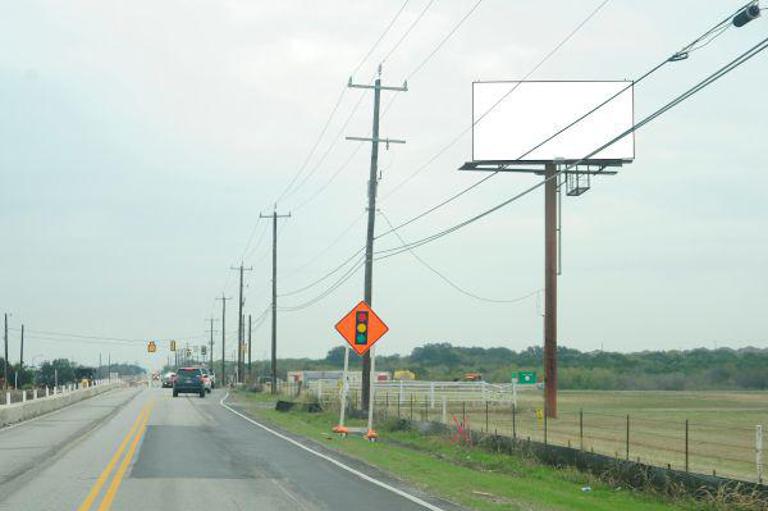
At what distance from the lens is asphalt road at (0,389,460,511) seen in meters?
14.6

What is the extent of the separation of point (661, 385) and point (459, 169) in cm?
5795

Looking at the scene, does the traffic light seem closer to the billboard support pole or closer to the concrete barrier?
the billboard support pole

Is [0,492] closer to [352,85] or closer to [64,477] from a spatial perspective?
[64,477]

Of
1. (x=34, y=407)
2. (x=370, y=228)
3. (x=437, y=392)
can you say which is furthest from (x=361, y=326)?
(x=437, y=392)

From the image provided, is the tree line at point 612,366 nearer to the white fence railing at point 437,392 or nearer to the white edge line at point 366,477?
the white fence railing at point 437,392

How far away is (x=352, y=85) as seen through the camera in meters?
37.5

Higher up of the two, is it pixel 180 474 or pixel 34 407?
pixel 180 474

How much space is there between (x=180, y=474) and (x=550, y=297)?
21.5 metres

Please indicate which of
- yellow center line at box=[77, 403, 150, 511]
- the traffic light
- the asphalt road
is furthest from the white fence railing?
yellow center line at box=[77, 403, 150, 511]

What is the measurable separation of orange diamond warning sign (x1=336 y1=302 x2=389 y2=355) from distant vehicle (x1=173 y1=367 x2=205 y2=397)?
41.9 m

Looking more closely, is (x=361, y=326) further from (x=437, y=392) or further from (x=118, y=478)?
(x=437, y=392)

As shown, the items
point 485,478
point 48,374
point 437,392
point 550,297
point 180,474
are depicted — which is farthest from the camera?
point 48,374

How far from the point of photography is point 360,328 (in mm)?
29375

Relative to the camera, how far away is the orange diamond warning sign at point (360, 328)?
29.2 m
